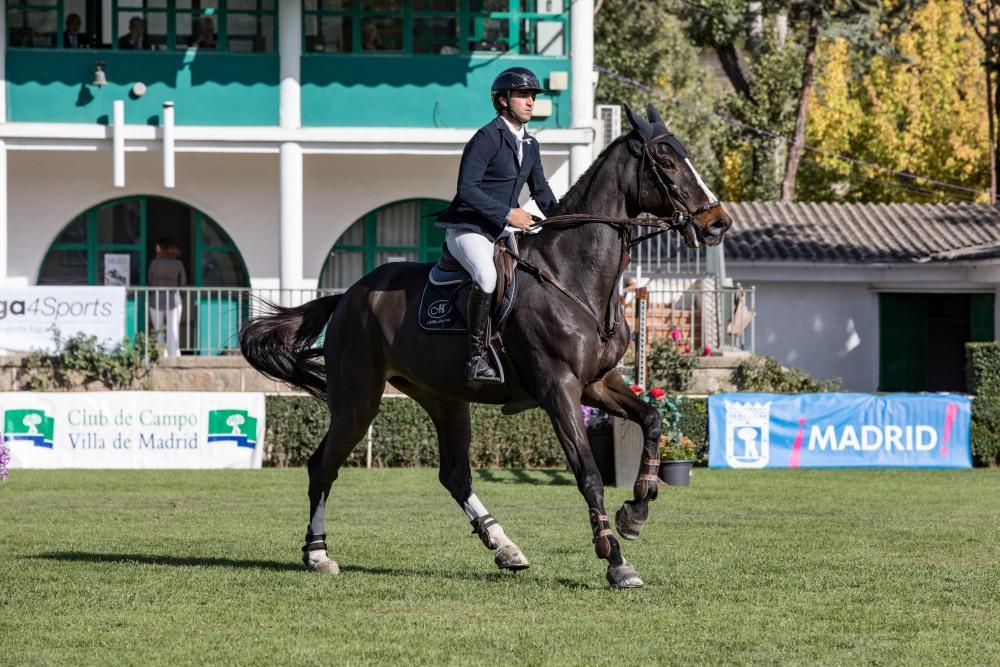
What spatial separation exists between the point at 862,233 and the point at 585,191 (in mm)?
26868

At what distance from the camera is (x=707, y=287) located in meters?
26.8

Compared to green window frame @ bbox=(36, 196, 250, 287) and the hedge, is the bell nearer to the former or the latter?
green window frame @ bbox=(36, 196, 250, 287)

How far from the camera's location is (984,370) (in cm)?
2175

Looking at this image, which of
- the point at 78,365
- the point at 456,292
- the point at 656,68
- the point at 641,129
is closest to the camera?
the point at 641,129

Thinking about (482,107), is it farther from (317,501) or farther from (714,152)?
(714,152)

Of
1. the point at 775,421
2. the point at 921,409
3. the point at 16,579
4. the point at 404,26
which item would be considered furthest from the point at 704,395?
the point at 16,579

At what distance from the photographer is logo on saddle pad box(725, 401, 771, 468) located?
20.9 meters

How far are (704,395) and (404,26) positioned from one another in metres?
9.31

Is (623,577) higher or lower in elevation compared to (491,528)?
lower

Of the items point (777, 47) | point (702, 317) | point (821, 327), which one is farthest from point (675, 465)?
point (777, 47)

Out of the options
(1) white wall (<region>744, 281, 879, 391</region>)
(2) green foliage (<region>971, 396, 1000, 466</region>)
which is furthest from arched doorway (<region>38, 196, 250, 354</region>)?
(2) green foliage (<region>971, 396, 1000, 466</region>)

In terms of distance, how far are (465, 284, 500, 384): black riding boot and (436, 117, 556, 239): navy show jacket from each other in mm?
453

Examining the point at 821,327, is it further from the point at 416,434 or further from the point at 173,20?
the point at 173,20

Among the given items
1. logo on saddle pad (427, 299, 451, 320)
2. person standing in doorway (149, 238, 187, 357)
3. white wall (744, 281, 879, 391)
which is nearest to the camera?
logo on saddle pad (427, 299, 451, 320)
